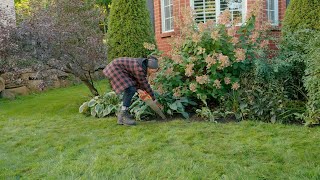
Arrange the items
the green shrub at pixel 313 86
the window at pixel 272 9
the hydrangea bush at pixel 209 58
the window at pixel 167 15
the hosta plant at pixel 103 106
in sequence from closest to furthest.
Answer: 1. the green shrub at pixel 313 86
2. the hydrangea bush at pixel 209 58
3. the hosta plant at pixel 103 106
4. the window at pixel 272 9
5. the window at pixel 167 15

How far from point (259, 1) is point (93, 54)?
3.22 m

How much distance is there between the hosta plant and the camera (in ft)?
20.0

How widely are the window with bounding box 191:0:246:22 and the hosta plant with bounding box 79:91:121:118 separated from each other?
330cm

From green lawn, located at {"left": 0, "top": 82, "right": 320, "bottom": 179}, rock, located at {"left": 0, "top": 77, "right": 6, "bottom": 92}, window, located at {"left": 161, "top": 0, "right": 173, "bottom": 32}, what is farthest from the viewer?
window, located at {"left": 161, "top": 0, "right": 173, "bottom": 32}

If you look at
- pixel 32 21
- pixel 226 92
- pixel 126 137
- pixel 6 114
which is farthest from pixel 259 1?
pixel 6 114

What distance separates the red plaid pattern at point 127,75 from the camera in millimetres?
5141

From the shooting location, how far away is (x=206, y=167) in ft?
10.9

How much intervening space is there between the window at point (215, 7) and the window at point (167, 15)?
92 cm

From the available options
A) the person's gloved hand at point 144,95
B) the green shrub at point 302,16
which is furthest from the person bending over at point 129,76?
the green shrub at point 302,16

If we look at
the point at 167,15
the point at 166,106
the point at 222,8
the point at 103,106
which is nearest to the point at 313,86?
the point at 166,106

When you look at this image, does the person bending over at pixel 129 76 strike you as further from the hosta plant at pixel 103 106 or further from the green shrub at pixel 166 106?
the hosta plant at pixel 103 106

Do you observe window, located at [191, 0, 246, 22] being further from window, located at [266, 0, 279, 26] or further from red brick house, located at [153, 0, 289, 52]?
window, located at [266, 0, 279, 26]

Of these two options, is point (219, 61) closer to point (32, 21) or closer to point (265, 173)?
point (265, 173)

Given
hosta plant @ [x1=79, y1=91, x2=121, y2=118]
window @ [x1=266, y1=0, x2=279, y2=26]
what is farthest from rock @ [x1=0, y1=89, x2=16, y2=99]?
window @ [x1=266, y1=0, x2=279, y2=26]
